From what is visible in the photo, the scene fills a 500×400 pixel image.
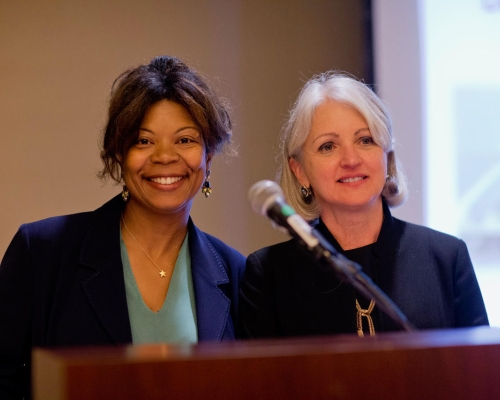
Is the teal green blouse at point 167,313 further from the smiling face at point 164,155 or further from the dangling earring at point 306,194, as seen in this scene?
the dangling earring at point 306,194

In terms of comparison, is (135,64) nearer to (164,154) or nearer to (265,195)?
(164,154)

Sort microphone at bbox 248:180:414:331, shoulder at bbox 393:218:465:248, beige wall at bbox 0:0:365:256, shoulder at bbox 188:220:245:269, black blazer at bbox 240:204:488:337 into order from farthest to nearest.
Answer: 1. beige wall at bbox 0:0:365:256
2. shoulder at bbox 188:220:245:269
3. shoulder at bbox 393:218:465:248
4. black blazer at bbox 240:204:488:337
5. microphone at bbox 248:180:414:331

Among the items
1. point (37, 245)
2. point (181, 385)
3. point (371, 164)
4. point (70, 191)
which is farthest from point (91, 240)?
point (70, 191)

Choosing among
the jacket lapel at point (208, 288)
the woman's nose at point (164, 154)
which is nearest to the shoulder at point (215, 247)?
the jacket lapel at point (208, 288)

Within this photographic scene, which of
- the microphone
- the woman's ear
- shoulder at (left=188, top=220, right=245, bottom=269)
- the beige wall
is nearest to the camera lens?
the microphone

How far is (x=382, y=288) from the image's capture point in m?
2.00

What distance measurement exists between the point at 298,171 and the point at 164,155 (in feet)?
1.46

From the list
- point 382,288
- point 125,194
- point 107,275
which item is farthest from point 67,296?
point 382,288

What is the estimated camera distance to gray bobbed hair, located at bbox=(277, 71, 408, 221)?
82.0 inches

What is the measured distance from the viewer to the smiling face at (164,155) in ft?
6.93

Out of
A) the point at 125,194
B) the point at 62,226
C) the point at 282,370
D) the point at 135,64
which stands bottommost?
the point at 282,370

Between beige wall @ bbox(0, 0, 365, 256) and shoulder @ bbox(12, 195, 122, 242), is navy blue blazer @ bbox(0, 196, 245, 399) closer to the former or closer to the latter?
shoulder @ bbox(12, 195, 122, 242)

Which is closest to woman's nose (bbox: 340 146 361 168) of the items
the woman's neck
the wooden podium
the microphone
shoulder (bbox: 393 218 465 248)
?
the woman's neck

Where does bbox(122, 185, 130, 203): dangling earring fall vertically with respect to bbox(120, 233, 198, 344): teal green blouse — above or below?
above
